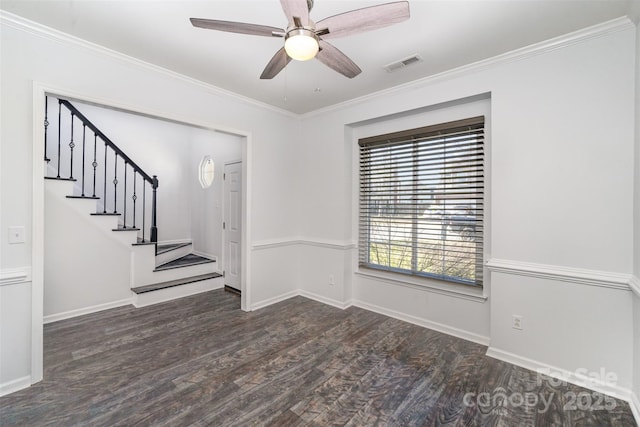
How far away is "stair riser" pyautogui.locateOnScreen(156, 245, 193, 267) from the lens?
4.72m

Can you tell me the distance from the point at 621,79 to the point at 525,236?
133cm

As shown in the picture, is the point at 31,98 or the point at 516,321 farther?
the point at 516,321

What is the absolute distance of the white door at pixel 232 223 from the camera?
4504mm

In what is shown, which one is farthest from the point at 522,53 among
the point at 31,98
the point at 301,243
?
the point at 31,98

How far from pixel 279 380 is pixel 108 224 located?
10.3 ft

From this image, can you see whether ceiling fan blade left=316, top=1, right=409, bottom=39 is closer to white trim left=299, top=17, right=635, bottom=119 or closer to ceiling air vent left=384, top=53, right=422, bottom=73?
ceiling air vent left=384, top=53, right=422, bottom=73

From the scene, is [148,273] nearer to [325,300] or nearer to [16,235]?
[16,235]

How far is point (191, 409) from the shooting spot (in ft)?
6.28

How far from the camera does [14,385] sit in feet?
6.80

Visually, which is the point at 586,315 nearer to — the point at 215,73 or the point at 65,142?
the point at 215,73

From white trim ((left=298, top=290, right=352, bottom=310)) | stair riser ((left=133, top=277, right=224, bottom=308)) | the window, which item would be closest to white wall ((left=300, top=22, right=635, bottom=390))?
white trim ((left=298, top=290, right=352, bottom=310))

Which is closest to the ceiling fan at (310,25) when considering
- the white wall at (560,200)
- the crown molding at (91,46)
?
the crown molding at (91,46)

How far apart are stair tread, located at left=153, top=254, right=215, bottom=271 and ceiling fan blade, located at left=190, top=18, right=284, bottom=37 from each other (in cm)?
368

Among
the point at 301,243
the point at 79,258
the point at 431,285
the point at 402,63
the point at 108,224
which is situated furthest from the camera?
the point at 301,243
